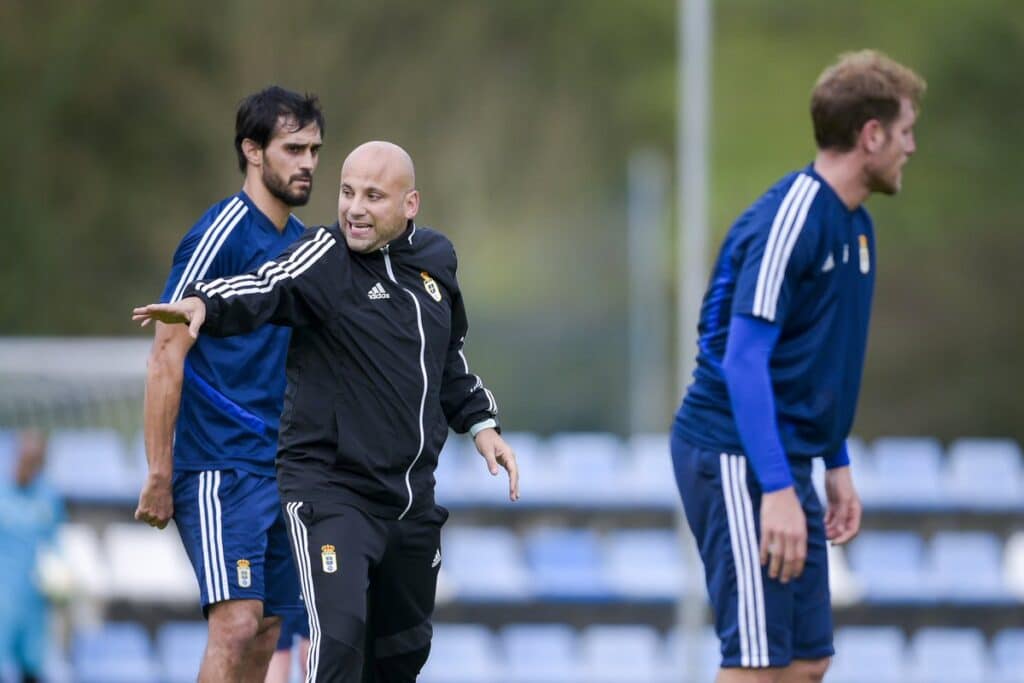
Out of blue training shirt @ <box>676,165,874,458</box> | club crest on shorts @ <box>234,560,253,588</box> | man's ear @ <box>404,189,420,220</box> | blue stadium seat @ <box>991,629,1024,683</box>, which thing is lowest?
blue stadium seat @ <box>991,629,1024,683</box>

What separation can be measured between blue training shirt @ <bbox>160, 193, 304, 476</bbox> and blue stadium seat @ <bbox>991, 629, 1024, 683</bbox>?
897cm

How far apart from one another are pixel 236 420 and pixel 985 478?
1095 centimetres

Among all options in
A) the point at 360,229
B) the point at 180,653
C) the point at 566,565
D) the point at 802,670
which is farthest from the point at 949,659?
the point at 360,229

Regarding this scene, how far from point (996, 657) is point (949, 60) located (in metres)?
21.4

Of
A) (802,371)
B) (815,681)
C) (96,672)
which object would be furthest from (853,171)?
(96,672)

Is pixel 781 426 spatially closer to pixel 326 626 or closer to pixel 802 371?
pixel 802 371

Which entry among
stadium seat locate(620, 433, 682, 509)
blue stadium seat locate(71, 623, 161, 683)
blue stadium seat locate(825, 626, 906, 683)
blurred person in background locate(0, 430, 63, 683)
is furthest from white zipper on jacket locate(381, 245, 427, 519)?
stadium seat locate(620, 433, 682, 509)

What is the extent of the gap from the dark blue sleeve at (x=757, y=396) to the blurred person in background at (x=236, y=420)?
1630 mm

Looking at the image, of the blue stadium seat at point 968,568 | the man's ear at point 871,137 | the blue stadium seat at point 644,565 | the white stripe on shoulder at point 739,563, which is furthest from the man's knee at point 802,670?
the blue stadium seat at point 968,568

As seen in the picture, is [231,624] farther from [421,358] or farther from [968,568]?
[968,568]

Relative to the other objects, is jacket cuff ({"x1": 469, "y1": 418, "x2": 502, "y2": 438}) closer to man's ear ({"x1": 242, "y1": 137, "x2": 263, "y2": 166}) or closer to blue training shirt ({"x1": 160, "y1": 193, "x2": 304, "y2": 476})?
blue training shirt ({"x1": 160, "y1": 193, "x2": 304, "y2": 476})

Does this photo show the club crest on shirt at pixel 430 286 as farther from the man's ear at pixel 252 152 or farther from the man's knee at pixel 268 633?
the man's knee at pixel 268 633

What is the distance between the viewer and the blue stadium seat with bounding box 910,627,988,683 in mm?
13469

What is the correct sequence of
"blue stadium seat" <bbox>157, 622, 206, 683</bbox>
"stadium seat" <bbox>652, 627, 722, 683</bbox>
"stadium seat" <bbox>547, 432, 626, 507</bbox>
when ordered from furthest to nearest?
"stadium seat" <bbox>547, 432, 626, 507</bbox>
"blue stadium seat" <bbox>157, 622, 206, 683</bbox>
"stadium seat" <bbox>652, 627, 722, 683</bbox>
